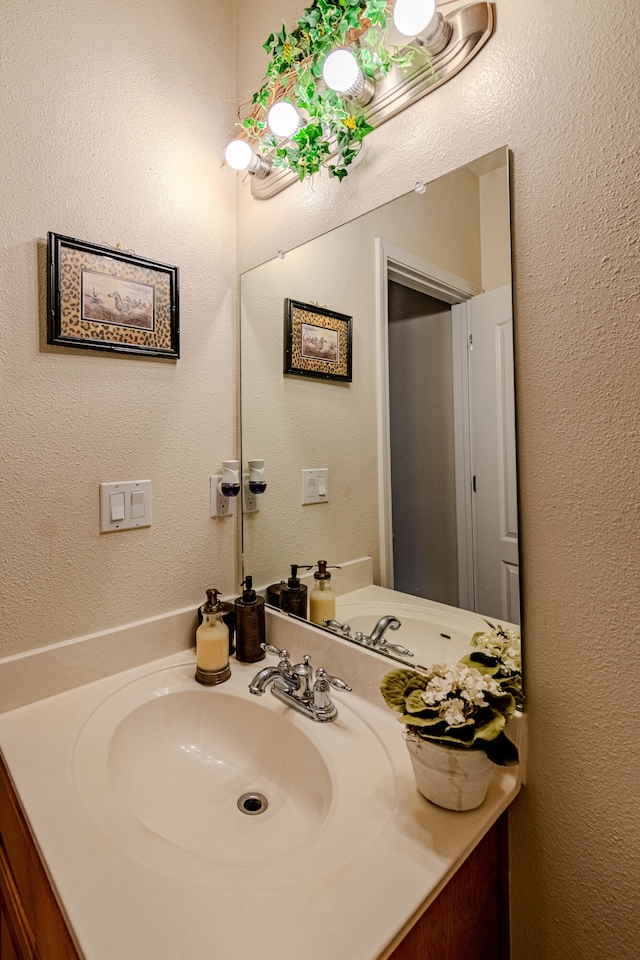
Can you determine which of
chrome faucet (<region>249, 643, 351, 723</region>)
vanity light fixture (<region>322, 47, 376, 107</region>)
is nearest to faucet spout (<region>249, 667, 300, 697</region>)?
chrome faucet (<region>249, 643, 351, 723</region>)

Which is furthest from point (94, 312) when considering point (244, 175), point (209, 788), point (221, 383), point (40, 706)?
point (209, 788)

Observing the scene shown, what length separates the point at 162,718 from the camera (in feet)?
3.14

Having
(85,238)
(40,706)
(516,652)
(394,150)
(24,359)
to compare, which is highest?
(394,150)

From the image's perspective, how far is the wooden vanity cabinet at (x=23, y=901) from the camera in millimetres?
568

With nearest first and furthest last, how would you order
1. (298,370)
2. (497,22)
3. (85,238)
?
(497,22)
(85,238)
(298,370)

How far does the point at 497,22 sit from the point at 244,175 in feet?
2.43

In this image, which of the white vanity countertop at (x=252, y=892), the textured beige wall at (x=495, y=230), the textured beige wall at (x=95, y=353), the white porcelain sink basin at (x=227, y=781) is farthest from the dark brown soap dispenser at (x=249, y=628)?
the textured beige wall at (x=495, y=230)

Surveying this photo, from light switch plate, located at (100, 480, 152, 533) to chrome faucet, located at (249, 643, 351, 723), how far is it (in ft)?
1.45

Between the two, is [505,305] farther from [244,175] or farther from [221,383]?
[244,175]

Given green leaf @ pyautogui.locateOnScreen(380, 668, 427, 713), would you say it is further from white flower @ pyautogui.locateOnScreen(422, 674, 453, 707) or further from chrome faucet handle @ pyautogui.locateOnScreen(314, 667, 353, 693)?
chrome faucet handle @ pyautogui.locateOnScreen(314, 667, 353, 693)

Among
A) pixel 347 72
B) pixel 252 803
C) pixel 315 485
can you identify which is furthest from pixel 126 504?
pixel 347 72

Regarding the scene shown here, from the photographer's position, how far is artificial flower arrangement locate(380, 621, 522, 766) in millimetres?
592

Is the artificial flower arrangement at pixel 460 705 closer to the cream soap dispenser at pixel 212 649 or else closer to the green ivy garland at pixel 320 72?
the cream soap dispenser at pixel 212 649

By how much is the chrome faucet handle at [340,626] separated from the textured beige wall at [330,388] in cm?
14
